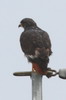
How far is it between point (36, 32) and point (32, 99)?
10.2 feet

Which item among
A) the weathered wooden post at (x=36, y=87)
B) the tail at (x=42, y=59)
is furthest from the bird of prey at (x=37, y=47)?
the weathered wooden post at (x=36, y=87)

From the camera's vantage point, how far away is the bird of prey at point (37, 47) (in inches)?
325

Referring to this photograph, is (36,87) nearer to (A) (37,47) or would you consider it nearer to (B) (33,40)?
(A) (37,47)

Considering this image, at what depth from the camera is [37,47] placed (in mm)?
9016

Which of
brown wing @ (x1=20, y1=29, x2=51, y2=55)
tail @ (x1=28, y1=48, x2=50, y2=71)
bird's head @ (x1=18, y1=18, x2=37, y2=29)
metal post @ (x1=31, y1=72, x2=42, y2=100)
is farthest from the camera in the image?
bird's head @ (x1=18, y1=18, x2=37, y2=29)

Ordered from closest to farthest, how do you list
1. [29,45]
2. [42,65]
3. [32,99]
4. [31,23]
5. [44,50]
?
[32,99], [42,65], [44,50], [29,45], [31,23]

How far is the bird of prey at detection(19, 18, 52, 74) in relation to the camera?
8266 mm

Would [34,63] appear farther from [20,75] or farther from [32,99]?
[32,99]

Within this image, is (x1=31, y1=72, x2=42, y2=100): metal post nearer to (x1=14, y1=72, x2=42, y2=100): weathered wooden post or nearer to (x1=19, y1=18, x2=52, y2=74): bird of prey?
(x1=14, y1=72, x2=42, y2=100): weathered wooden post

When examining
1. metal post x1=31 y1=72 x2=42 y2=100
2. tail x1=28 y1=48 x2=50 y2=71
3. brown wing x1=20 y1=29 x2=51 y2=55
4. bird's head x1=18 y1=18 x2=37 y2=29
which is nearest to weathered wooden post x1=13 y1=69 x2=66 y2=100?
metal post x1=31 y1=72 x2=42 y2=100

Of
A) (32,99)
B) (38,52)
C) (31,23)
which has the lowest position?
(32,99)

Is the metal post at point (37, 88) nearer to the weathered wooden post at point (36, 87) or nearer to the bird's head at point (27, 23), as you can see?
the weathered wooden post at point (36, 87)

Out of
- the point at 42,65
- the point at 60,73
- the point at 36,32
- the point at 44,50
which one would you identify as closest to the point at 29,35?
the point at 36,32

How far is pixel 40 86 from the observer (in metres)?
7.00
